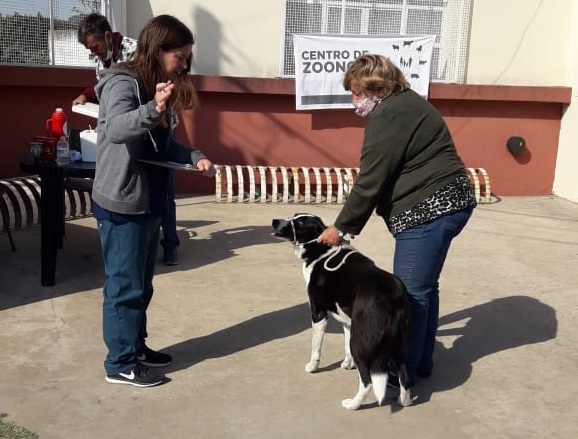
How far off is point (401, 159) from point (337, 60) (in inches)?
227

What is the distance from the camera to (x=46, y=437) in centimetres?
342

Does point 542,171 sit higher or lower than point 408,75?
lower

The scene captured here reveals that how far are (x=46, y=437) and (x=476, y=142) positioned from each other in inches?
296

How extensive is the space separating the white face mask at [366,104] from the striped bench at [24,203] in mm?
3611

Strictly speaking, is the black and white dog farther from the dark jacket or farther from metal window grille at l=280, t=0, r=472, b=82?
metal window grille at l=280, t=0, r=472, b=82

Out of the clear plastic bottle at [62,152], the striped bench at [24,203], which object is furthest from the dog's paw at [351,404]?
the striped bench at [24,203]

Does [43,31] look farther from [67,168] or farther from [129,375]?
[129,375]

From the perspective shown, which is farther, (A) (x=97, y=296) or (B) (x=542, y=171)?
(B) (x=542, y=171)

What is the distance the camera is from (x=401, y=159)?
12.0ft

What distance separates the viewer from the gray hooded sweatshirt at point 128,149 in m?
3.41

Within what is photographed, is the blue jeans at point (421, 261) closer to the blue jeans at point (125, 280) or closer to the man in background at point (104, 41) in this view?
the blue jeans at point (125, 280)

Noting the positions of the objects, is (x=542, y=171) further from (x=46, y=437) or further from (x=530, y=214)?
(x=46, y=437)

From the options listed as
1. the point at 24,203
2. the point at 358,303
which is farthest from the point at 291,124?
the point at 358,303

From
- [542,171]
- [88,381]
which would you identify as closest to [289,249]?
[88,381]
